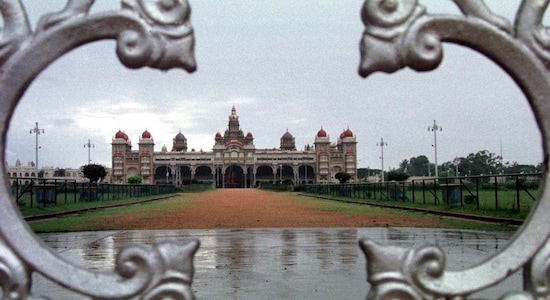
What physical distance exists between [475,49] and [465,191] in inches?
735

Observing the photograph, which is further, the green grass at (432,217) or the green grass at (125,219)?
the green grass at (125,219)

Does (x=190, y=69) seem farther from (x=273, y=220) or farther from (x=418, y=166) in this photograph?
(x=418, y=166)

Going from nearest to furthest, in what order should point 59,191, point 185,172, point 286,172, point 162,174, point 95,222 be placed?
point 95,222, point 59,191, point 162,174, point 286,172, point 185,172

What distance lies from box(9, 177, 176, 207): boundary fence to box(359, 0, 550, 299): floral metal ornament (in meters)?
4.59

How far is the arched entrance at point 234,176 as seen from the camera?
98.5 metres

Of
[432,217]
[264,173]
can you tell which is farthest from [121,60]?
[264,173]

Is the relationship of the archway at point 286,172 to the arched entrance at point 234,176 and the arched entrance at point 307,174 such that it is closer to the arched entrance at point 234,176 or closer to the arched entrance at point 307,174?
the arched entrance at point 307,174

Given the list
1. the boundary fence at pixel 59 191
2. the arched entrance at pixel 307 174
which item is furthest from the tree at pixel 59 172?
the boundary fence at pixel 59 191

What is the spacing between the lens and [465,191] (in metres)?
18.9

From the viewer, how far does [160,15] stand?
1186 millimetres

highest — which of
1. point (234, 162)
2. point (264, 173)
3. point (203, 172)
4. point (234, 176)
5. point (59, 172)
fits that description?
point (234, 162)

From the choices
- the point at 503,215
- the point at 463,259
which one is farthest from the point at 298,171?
the point at 463,259

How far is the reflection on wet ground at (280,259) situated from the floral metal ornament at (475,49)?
164 mm

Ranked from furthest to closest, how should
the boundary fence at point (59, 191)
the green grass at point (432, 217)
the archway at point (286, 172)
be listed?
1. the archway at point (286, 172)
2. the boundary fence at point (59, 191)
3. the green grass at point (432, 217)
